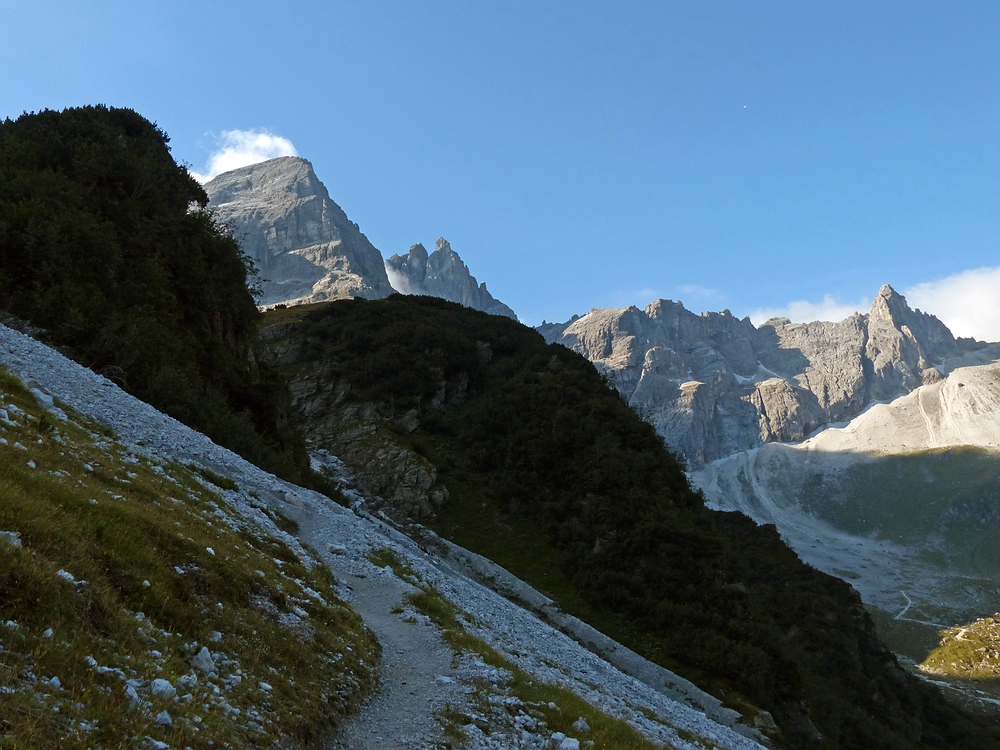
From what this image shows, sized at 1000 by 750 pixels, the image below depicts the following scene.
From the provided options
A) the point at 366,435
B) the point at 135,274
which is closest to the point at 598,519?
the point at 366,435

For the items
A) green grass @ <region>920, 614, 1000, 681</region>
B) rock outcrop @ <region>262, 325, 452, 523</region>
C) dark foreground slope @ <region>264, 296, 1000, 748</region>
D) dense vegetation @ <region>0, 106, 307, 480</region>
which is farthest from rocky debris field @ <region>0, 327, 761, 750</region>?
green grass @ <region>920, 614, 1000, 681</region>

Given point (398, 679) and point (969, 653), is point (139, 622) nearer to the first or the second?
point (398, 679)

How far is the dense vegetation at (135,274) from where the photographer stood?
2861 centimetres

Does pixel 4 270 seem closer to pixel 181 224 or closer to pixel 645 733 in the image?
pixel 181 224

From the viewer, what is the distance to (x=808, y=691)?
39.2 metres

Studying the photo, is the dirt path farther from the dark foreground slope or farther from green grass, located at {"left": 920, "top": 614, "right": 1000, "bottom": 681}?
green grass, located at {"left": 920, "top": 614, "right": 1000, "bottom": 681}

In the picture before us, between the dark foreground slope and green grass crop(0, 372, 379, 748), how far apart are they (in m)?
30.6

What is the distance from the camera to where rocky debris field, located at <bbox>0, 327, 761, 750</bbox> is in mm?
11352

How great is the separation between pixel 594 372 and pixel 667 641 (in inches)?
1405

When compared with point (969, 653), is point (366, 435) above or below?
above

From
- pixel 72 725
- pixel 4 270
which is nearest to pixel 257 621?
pixel 72 725

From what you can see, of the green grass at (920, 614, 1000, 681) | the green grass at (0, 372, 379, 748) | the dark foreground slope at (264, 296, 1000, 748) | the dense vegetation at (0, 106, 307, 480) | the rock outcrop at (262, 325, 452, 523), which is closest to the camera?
the green grass at (0, 372, 379, 748)

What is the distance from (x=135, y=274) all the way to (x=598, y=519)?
36361 mm

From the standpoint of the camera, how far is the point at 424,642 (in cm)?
1573
